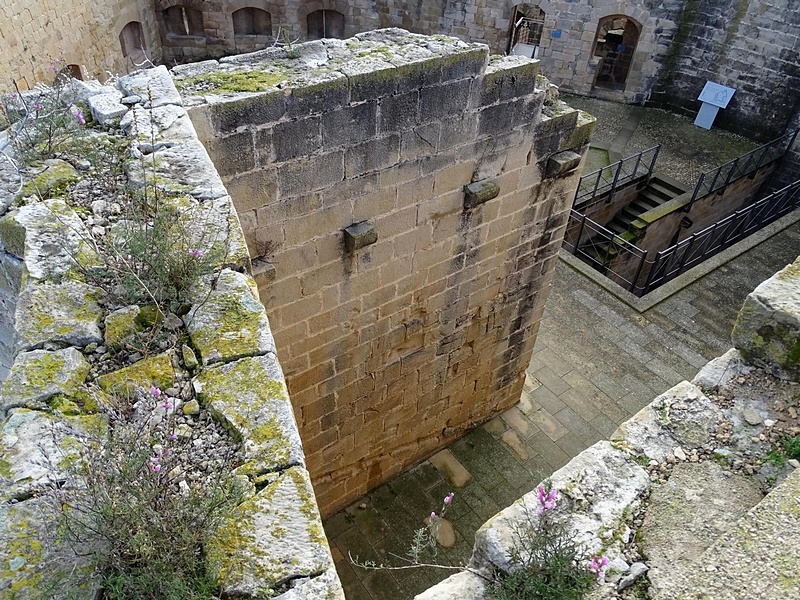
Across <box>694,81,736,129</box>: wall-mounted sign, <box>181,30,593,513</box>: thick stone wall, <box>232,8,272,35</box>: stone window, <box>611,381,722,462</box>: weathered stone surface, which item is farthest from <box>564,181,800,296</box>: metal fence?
<box>232,8,272,35</box>: stone window

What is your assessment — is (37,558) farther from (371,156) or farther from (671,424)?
(371,156)

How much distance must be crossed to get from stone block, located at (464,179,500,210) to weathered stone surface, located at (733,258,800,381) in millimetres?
2361

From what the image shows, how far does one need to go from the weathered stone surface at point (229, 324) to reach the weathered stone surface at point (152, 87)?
151 centimetres

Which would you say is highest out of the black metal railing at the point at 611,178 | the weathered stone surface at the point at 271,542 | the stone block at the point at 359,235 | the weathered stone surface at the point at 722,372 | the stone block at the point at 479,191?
the weathered stone surface at the point at 271,542

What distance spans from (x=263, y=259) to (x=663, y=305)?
6335 millimetres

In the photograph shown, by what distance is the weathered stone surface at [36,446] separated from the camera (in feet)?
6.16

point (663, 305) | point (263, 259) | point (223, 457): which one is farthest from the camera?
point (663, 305)

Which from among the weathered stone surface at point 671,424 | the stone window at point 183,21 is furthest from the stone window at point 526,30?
the weathered stone surface at point 671,424

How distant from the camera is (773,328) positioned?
3141 mm

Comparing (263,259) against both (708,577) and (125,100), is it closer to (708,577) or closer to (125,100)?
(125,100)

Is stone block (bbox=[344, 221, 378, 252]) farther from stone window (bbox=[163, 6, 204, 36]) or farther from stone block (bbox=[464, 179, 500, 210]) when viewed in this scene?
stone window (bbox=[163, 6, 204, 36])

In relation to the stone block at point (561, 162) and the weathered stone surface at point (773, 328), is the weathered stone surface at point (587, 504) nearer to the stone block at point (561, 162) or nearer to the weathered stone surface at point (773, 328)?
the weathered stone surface at point (773, 328)

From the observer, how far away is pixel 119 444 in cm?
196

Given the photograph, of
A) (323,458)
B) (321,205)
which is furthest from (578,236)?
(321,205)
